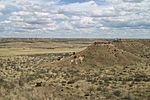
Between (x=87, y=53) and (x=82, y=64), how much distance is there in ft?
14.7

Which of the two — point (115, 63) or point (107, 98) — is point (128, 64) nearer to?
point (115, 63)

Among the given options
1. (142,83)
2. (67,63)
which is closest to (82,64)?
(67,63)

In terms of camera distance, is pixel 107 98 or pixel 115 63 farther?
pixel 115 63

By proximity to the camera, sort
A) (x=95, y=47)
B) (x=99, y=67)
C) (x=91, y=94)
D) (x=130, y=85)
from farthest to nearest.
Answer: (x=95, y=47), (x=99, y=67), (x=130, y=85), (x=91, y=94)

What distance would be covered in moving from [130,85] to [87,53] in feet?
90.3

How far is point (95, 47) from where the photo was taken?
2217 inches

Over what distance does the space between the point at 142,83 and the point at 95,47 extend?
27837mm

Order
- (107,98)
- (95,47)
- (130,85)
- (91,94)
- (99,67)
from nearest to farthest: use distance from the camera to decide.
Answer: (107,98)
(91,94)
(130,85)
(99,67)
(95,47)

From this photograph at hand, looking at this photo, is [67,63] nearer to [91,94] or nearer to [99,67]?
[99,67]

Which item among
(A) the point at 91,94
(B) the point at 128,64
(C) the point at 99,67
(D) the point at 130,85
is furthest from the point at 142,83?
(B) the point at 128,64

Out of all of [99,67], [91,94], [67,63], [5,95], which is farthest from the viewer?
[67,63]

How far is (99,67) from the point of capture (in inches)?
1934

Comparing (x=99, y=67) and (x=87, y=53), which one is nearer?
(x=99, y=67)

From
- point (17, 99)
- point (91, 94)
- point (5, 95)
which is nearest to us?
point (17, 99)
